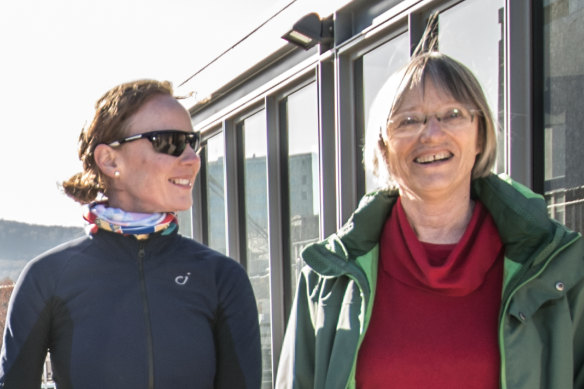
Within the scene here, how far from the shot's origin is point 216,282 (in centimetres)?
190

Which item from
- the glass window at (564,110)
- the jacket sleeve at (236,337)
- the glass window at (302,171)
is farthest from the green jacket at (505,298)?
the glass window at (302,171)

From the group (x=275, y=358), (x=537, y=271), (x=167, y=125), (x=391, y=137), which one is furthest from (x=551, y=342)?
(x=275, y=358)

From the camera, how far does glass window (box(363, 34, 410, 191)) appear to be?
4.10m

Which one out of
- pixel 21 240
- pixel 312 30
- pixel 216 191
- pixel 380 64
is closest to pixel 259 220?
pixel 216 191

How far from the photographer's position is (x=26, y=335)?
1.74m

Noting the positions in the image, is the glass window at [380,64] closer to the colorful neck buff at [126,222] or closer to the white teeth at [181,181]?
the white teeth at [181,181]

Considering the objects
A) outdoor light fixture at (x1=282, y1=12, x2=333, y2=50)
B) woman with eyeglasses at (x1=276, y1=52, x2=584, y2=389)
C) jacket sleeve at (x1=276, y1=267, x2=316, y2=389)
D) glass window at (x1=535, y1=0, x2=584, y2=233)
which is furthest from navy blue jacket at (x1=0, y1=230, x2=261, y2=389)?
outdoor light fixture at (x1=282, y1=12, x2=333, y2=50)

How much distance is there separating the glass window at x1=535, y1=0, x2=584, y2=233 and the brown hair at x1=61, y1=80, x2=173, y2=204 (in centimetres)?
173

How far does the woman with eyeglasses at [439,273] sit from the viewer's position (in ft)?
5.53

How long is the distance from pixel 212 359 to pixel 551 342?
87cm

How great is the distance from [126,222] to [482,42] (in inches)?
86.8

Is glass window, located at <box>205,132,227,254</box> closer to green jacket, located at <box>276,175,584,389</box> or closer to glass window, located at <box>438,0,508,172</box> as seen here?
glass window, located at <box>438,0,508,172</box>

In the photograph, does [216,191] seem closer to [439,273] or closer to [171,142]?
[171,142]

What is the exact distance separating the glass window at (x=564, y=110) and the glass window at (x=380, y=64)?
1.15 metres
